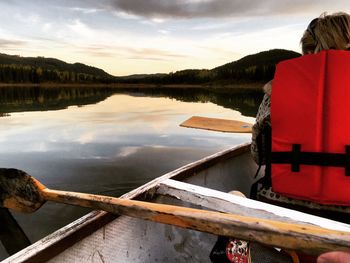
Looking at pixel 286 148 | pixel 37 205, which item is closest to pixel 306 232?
pixel 286 148

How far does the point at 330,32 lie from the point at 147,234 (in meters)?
1.80

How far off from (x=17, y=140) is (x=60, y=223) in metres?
6.05

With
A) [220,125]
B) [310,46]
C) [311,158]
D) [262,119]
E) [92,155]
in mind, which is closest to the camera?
[311,158]

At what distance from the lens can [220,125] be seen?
988 cm

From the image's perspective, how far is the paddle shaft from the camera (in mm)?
1146

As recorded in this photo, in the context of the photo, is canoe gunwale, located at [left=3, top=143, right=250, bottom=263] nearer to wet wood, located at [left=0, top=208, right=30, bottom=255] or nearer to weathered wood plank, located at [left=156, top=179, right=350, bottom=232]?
weathered wood plank, located at [left=156, top=179, right=350, bottom=232]

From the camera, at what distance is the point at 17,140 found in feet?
29.9

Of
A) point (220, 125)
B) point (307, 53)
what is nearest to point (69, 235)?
point (307, 53)

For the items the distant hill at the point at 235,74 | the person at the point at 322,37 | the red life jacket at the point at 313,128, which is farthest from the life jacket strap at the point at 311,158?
the distant hill at the point at 235,74

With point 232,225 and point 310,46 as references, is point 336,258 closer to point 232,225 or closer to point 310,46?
point 232,225

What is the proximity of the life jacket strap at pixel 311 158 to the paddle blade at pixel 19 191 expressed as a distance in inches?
66.2

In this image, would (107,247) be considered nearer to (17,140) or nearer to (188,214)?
(188,214)

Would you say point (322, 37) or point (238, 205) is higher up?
point (322, 37)

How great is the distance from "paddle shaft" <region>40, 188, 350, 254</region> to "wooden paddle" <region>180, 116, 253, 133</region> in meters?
7.54
